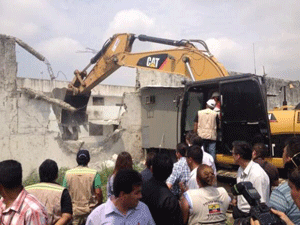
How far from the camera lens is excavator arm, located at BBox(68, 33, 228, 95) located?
7204mm

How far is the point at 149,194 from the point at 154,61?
578 cm

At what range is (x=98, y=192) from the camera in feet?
13.3

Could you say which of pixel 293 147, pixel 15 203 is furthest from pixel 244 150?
pixel 15 203

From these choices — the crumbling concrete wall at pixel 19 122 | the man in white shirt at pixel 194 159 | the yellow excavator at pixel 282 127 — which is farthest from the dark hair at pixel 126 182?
the crumbling concrete wall at pixel 19 122

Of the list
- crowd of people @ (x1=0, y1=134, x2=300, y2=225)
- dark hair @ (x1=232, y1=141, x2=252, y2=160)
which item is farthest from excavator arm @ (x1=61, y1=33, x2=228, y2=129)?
dark hair @ (x1=232, y1=141, x2=252, y2=160)

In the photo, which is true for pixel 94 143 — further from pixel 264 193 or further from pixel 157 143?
pixel 264 193

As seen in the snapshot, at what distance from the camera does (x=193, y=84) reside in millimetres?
6508

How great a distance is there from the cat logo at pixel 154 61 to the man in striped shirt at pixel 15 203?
5945 mm

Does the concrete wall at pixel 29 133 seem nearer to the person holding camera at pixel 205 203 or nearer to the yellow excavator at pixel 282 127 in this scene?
the yellow excavator at pixel 282 127

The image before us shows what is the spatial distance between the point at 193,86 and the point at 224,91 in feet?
2.48

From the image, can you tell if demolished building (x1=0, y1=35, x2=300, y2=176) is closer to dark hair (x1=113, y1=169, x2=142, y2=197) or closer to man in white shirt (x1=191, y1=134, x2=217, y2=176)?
man in white shirt (x1=191, y1=134, x2=217, y2=176)

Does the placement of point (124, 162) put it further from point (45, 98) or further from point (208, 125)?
point (45, 98)

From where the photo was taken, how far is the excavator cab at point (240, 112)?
18.3 feet

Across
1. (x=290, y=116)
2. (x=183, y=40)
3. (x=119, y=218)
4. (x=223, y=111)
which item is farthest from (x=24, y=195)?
(x=183, y=40)
